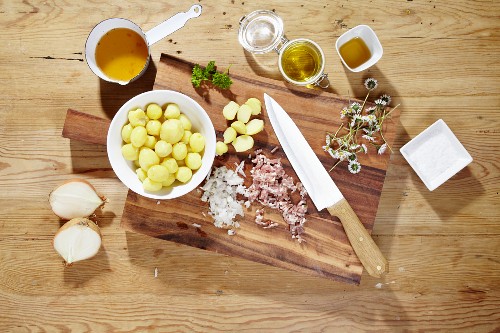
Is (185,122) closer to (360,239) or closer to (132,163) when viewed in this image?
(132,163)

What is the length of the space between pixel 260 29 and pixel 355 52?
0.89 ft

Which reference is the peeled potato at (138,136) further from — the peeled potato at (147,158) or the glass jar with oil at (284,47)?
the glass jar with oil at (284,47)

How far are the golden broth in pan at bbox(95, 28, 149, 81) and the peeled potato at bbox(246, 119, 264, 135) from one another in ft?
1.06

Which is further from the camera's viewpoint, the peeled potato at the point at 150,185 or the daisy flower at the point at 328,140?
the daisy flower at the point at 328,140

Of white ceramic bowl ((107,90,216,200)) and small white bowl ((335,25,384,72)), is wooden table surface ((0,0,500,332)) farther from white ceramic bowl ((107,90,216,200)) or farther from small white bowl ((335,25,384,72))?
white ceramic bowl ((107,90,216,200))

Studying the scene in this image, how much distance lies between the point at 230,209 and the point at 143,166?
0.90ft

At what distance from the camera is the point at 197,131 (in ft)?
3.69

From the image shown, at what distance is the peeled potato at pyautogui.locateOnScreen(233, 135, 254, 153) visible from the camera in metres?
1.17

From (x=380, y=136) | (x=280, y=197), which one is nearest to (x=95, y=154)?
(x=280, y=197)

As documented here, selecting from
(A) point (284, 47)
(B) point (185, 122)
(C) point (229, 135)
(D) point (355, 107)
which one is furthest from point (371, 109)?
(B) point (185, 122)

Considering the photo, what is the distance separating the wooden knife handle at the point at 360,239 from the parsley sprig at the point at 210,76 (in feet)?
1.40

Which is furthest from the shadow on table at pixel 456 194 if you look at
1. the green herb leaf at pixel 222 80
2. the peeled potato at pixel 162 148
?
the peeled potato at pixel 162 148

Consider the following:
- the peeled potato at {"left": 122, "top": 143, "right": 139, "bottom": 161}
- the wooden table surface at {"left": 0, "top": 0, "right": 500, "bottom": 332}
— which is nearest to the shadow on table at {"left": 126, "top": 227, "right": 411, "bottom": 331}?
the wooden table surface at {"left": 0, "top": 0, "right": 500, "bottom": 332}

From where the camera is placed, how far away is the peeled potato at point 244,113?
3.80ft
